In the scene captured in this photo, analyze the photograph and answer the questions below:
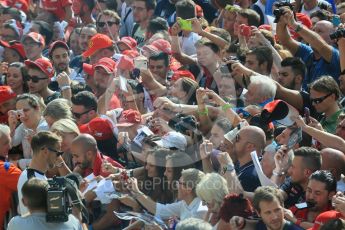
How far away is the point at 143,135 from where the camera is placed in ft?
38.1

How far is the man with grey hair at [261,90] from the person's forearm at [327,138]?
1.30 m

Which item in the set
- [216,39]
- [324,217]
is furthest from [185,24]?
[324,217]

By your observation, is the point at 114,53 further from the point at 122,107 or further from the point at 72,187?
the point at 72,187

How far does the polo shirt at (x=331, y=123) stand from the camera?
11.2 metres

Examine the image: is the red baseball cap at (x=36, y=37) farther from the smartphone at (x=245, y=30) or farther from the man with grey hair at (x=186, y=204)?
the man with grey hair at (x=186, y=204)

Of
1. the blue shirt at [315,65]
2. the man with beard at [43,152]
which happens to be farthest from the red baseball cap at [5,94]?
the blue shirt at [315,65]

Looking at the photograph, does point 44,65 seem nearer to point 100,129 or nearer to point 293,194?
point 100,129

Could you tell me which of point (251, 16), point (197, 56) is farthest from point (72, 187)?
point (251, 16)

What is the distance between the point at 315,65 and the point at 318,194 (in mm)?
3714

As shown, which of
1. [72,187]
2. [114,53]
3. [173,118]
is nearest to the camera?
[72,187]

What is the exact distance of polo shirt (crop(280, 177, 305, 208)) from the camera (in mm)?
9977

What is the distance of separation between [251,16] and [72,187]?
5.29 metres

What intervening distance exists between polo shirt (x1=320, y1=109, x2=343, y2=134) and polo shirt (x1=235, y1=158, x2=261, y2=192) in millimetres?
1076

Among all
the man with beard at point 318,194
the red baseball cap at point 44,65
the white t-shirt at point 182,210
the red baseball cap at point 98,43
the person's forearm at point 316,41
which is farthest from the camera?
the red baseball cap at point 98,43
